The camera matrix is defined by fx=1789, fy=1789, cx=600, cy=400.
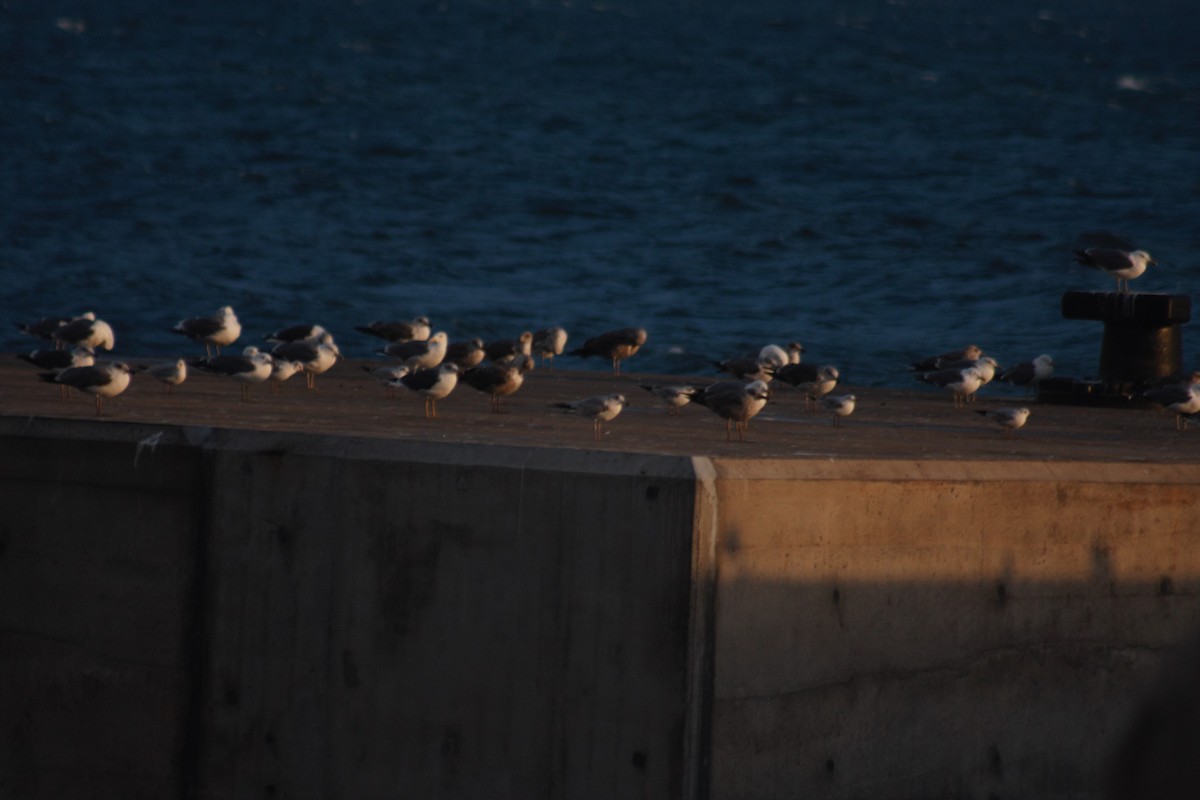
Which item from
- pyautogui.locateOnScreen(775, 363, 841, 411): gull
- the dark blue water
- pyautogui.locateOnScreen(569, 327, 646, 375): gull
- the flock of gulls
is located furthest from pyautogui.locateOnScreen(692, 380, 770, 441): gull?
the dark blue water

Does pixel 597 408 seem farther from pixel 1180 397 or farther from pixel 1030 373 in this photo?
pixel 1030 373

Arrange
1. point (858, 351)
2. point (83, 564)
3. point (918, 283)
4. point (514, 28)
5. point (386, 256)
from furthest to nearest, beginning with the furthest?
point (514, 28)
point (386, 256)
point (918, 283)
point (858, 351)
point (83, 564)

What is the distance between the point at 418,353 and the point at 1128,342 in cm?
740

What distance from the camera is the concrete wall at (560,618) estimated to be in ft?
32.3

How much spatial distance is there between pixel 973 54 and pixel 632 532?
3584 inches

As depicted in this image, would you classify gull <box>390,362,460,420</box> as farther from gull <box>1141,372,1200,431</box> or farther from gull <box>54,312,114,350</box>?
gull <box>54,312,114,350</box>

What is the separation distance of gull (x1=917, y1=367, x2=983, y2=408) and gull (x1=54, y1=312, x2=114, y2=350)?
936 cm

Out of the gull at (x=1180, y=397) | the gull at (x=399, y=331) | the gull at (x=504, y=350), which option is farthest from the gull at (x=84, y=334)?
the gull at (x=1180, y=397)

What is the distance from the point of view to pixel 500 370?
15.5 metres


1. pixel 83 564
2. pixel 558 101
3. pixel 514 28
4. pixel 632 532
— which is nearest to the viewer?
pixel 632 532

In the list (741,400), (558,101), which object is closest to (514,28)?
(558,101)

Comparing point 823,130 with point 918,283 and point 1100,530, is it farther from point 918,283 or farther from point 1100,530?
point 1100,530

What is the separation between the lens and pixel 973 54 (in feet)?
317

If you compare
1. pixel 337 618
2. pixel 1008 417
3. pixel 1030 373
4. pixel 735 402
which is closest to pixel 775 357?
pixel 1030 373
